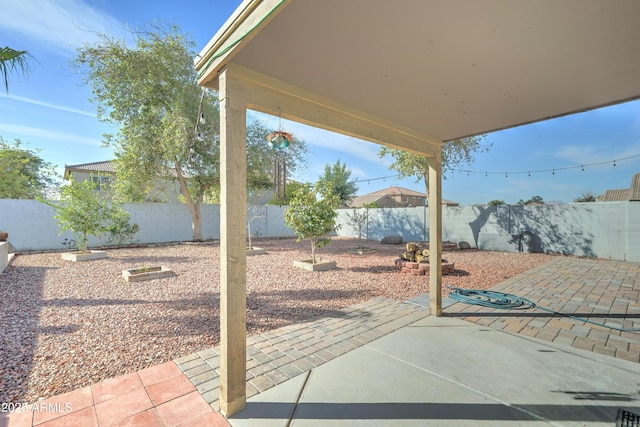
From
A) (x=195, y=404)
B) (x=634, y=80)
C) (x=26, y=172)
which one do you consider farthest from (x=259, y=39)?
(x=26, y=172)

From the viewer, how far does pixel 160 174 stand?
1101 centimetres

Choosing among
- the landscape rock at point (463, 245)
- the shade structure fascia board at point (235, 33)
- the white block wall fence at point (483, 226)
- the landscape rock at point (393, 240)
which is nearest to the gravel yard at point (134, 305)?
the white block wall fence at point (483, 226)

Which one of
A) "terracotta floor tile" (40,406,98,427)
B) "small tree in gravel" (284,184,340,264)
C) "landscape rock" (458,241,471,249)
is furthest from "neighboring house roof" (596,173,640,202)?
"terracotta floor tile" (40,406,98,427)

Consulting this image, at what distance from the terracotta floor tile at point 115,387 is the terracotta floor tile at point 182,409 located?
1.23 ft

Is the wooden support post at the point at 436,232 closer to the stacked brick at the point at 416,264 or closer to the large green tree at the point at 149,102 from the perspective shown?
the stacked brick at the point at 416,264

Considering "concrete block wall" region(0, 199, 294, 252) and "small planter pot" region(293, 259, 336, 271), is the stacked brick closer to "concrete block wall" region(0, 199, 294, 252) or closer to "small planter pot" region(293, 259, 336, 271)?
"small planter pot" region(293, 259, 336, 271)

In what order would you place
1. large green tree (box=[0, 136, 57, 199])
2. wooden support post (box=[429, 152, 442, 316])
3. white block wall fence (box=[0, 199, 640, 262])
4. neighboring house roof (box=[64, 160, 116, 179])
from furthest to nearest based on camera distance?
neighboring house roof (box=[64, 160, 116, 179]), large green tree (box=[0, 136, 57, 199]), white block wall fence (box=[0, 199, 640, 262]), wooden support post (box=[429, 152, 442, 316])

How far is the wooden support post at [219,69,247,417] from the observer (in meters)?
1.69

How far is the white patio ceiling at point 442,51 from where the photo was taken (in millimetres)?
1389

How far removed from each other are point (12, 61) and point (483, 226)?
500 inches

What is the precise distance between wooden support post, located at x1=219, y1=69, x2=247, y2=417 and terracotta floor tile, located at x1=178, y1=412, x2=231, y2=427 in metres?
0.04

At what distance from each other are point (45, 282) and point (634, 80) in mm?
8447

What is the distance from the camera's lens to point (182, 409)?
5.72ft

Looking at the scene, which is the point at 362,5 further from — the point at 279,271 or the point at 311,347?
the point at 279,271
